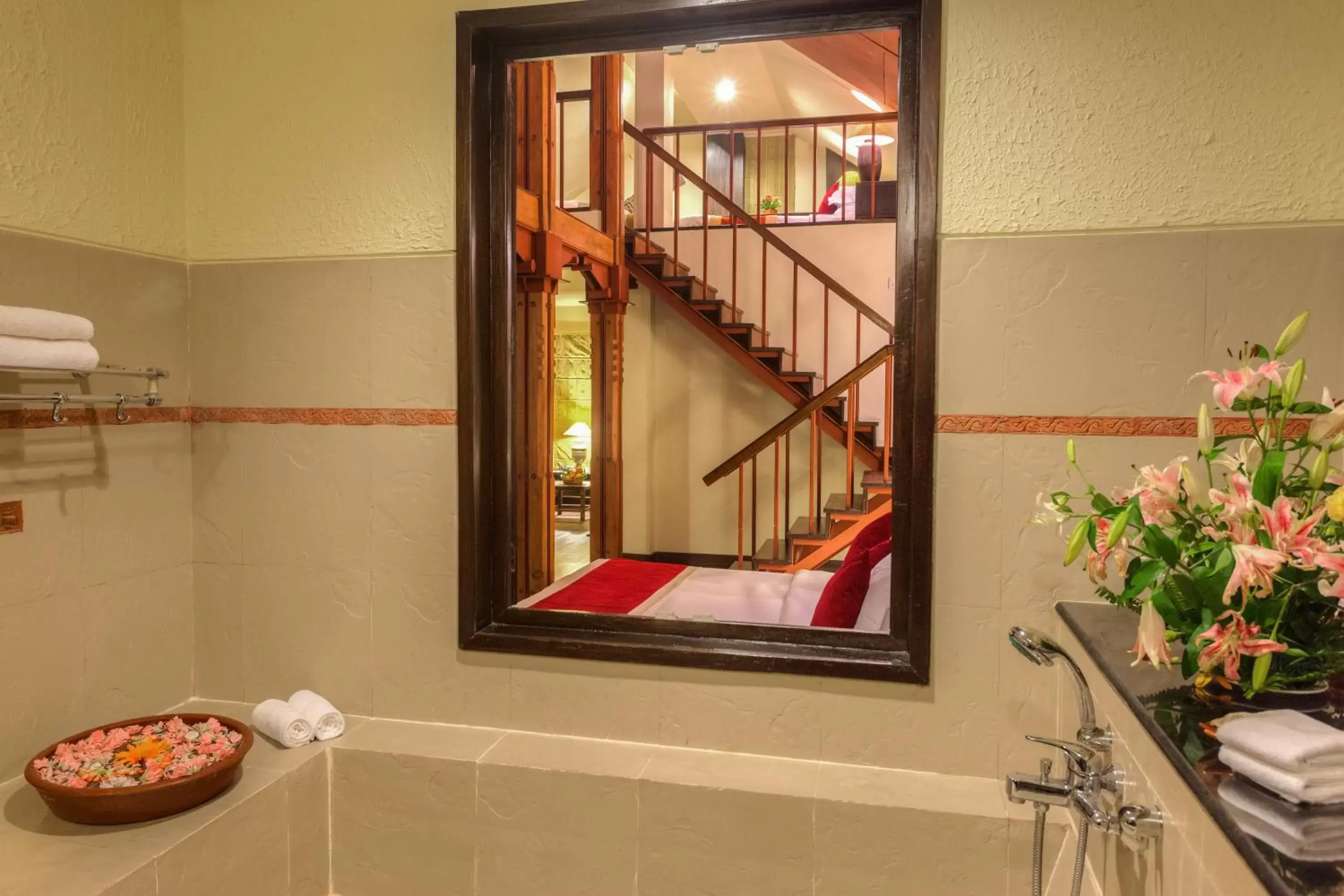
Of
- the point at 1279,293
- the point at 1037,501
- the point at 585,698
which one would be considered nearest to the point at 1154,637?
the point at 1037,501

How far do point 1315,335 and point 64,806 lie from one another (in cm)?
267

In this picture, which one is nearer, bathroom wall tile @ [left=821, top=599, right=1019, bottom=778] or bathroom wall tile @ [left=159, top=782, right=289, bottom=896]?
bathroom wall tile @ [left=159, top=782, right=289, bottom=896]

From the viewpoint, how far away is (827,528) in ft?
17.2

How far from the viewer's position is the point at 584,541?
6.79m

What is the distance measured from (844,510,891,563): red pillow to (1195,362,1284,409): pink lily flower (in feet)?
4.71

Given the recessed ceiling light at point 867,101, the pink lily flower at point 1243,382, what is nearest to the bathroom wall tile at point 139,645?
the pink lily flower at point 1243,382

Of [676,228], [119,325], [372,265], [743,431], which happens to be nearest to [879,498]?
[743,431]

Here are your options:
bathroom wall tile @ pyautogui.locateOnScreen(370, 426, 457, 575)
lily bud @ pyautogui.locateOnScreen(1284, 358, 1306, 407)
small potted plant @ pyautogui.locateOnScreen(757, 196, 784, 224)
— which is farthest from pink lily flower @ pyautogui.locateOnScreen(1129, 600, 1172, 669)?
small potted plant @ pyautogui.locateOnScreen(757, 196, 784, 224)

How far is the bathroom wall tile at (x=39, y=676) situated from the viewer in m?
1.92

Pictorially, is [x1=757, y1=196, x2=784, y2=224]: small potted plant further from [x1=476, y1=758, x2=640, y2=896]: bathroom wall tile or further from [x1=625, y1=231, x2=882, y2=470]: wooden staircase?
[x1=476, y1=758, x2=640, y2=896]: bathroom wall tile

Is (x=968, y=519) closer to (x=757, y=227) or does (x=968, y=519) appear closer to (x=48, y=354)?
(x=48, y=354)

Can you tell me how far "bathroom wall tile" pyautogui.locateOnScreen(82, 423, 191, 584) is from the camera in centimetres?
212

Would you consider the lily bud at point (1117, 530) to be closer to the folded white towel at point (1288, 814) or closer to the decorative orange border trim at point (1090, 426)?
the folded white towel at point (1288, 814)

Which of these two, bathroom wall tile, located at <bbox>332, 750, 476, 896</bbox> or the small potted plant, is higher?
the small potted plant
